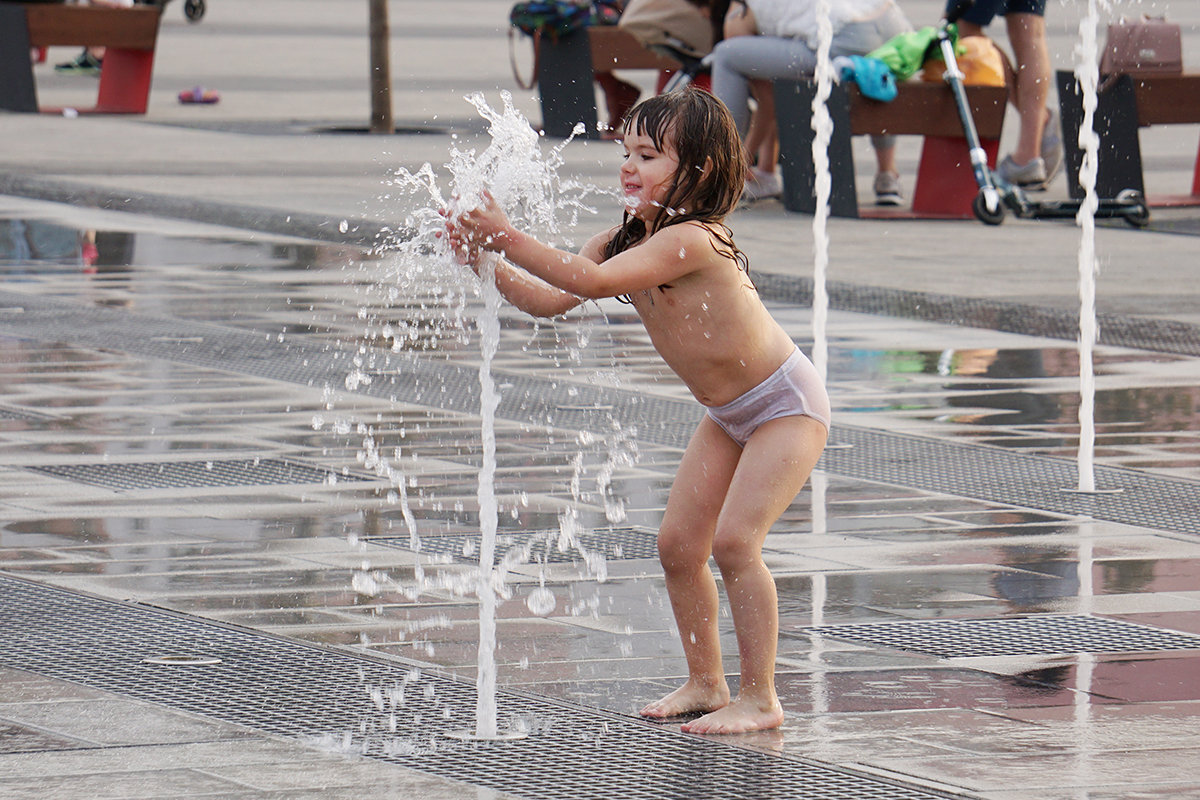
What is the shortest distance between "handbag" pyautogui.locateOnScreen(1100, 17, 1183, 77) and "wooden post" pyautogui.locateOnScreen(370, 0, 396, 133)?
6.32 m

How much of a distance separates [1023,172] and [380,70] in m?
6.16

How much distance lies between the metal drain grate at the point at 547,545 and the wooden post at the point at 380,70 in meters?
12.3

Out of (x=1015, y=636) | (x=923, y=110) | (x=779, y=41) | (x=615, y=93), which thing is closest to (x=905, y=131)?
(x=923, y=110)

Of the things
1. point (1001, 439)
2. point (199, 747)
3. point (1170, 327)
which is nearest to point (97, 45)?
point (1170, 327)

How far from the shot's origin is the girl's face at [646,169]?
4.23 m

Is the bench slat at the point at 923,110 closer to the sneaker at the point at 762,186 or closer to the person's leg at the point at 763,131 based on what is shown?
the person's leg at the point at 763,131

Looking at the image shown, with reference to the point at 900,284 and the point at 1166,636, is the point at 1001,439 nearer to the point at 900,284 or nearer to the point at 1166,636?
the point at 1166,636

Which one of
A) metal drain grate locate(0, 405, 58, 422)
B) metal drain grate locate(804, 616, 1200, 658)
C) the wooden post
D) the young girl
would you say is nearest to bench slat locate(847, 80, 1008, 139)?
the wooden post

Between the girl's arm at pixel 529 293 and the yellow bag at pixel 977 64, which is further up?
the yellow bag at pixel 977 64

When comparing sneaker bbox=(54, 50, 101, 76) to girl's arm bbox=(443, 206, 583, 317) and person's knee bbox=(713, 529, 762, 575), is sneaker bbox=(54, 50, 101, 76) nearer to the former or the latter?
girl's arm bbox=(443, 206, 583, 317)

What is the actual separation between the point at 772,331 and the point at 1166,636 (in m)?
1.20

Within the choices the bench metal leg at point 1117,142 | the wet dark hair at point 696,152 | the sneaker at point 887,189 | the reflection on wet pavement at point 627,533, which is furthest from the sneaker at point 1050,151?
the wet dark hair at point 696,152

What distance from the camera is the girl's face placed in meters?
4.23

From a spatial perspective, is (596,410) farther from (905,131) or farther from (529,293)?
(905,131)
